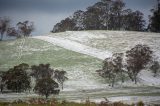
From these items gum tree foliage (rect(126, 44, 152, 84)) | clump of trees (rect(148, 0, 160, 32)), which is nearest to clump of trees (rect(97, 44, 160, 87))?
gum tree foliage (rect(126, 44, 152, 84))

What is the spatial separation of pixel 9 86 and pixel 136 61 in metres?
26.5

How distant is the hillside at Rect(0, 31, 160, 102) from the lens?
55519 millimetres

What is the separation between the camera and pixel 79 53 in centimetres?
7694

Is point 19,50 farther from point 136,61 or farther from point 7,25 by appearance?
point 7,25

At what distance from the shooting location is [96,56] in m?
73.9

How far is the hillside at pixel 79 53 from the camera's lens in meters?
55.5

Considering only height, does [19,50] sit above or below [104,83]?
above

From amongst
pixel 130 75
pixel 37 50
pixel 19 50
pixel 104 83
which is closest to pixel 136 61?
pixel 130 75

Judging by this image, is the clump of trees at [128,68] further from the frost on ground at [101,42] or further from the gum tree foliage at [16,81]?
the gum tree foliage at [16,81]

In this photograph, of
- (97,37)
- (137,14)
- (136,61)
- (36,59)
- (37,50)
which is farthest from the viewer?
(137,14)

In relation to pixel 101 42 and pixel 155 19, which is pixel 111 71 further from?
pixel 155 19

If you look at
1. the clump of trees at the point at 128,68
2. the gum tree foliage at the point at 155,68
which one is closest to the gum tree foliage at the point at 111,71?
the clump of trees at the point at 128,68

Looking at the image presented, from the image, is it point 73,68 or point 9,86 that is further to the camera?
point 73,68

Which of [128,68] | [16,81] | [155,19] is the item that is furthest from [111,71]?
[155,19]
